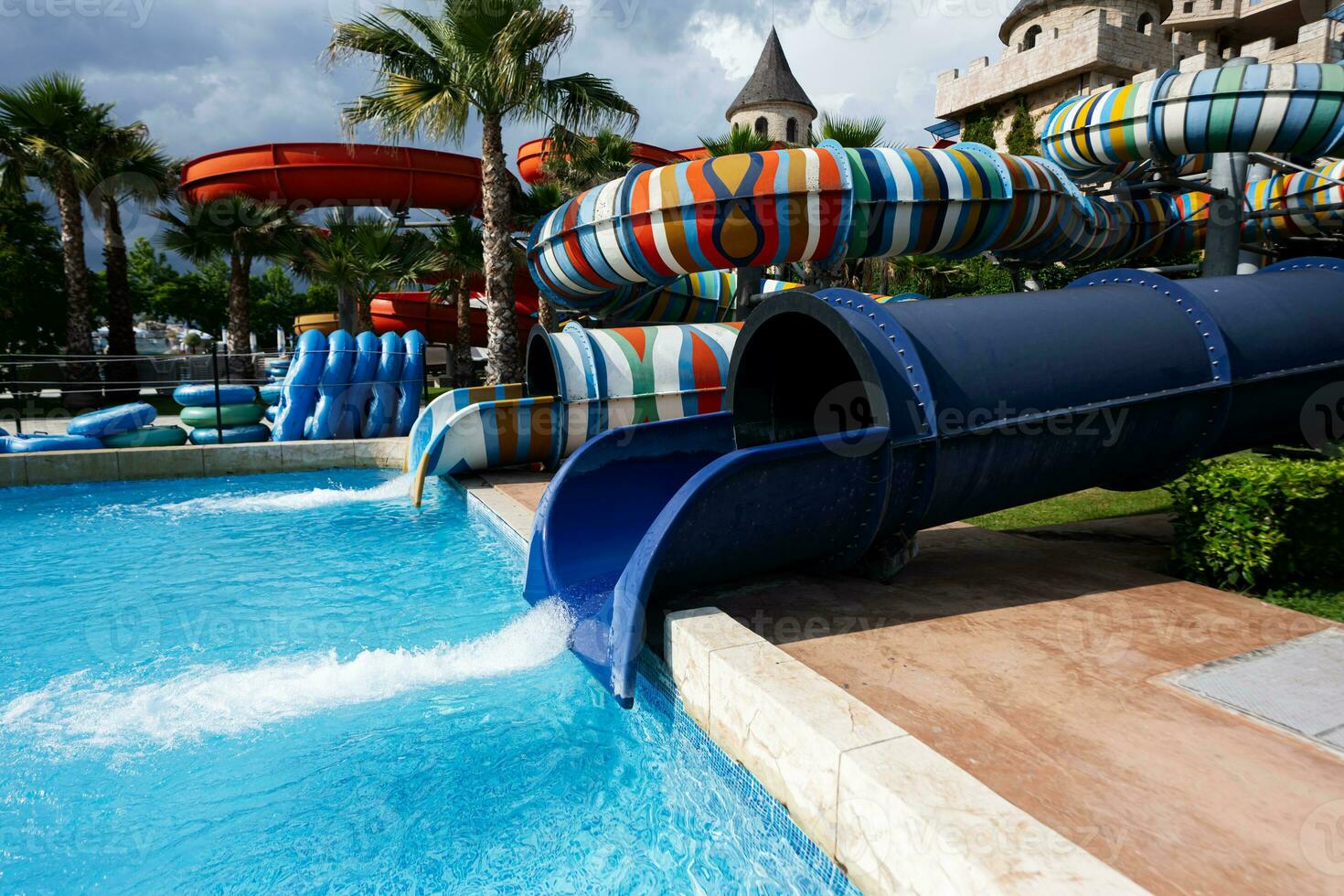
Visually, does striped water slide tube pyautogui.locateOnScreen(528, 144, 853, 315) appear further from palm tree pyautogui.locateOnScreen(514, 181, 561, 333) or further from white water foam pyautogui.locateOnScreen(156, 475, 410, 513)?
palm tree pyautogui.locateOnScreen(514, 181, 561, 333)

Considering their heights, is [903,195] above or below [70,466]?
above

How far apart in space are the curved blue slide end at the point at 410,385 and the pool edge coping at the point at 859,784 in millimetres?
10961

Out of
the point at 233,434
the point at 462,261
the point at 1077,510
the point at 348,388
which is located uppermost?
the point at 462,261

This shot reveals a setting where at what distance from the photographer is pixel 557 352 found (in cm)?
965

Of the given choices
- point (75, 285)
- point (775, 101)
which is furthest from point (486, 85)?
point (775, 101)

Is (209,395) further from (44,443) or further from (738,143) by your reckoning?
(738,143)

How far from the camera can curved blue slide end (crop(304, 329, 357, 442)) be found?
12891 millimetres

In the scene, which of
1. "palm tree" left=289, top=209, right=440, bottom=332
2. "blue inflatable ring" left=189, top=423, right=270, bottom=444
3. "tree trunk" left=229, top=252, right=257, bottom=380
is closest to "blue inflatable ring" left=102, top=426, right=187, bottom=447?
"blue inflatable ring" left=189, top=423, right=270, bottom=444

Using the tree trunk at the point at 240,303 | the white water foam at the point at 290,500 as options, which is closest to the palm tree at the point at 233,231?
the tree trunk at the point at 240,303

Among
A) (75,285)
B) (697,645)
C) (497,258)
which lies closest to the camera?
(697,645)

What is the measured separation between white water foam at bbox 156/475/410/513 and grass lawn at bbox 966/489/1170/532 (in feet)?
24.4

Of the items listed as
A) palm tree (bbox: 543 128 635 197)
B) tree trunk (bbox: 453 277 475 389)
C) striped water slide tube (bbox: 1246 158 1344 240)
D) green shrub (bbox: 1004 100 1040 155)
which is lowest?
tree trunk (bbox: 453 277 475 389)

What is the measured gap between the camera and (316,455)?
12.2 m

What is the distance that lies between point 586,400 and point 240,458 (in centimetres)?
589
